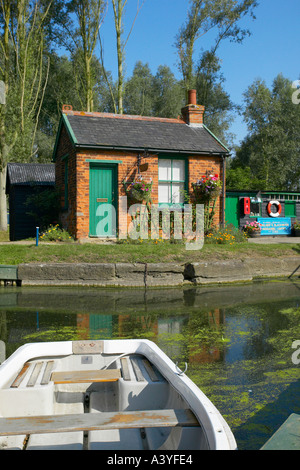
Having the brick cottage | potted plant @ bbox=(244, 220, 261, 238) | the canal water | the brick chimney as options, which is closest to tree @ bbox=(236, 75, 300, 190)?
potted plant @ bbox=(244, 220, 261, 238)

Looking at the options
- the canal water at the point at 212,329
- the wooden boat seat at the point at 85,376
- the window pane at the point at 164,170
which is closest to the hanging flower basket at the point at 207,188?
the window pane at the point at 164,170

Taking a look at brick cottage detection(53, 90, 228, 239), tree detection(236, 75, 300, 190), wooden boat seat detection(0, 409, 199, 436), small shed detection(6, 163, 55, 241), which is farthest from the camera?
tree detection(236, 75, 300, 190)

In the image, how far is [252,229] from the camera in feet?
63.3

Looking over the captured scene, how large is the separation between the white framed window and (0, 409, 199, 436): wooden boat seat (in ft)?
42.0

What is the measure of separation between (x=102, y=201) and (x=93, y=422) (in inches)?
483

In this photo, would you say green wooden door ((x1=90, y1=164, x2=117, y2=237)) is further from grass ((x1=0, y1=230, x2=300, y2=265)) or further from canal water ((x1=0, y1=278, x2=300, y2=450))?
canal water ((x1=0, y1=278, x2=300, y2=450))

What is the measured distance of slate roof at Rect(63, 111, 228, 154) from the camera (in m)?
14.7

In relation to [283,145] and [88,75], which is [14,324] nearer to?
[88,75]

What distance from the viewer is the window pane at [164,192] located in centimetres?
1547

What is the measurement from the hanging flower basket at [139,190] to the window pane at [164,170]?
92cm

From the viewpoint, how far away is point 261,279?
12.5 meters

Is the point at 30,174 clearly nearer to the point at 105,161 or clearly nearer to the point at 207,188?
the point at 105,161

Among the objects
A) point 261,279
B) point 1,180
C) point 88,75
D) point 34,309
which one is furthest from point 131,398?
point 88,75

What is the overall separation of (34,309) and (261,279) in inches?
264
